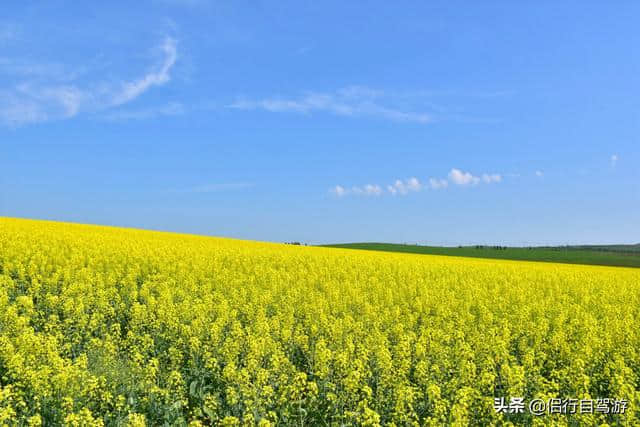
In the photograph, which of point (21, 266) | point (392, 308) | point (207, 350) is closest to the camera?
point (207, 350)

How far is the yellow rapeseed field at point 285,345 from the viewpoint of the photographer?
7.74 m

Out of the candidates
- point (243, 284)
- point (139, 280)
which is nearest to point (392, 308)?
point (243, 284)

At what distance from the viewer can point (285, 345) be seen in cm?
1121

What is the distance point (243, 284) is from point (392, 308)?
6062 millimetres

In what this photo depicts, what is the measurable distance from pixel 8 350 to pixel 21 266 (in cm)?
1013

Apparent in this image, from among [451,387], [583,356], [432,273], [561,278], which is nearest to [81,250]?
[432,273]

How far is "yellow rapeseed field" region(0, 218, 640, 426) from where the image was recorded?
7742 millimetres

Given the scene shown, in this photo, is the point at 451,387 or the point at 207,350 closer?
the point at 451,387

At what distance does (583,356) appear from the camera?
418 inches

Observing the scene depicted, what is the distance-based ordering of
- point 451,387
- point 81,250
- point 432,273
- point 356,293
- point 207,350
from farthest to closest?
point 432,273, point 81,250, point 356,293, point 207,350, point 451,387

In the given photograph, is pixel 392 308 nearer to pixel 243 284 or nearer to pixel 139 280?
pixel 243 284

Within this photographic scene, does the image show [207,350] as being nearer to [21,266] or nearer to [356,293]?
[356,293]

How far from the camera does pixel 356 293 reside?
1692cm

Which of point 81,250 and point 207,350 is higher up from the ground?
point 81,250
